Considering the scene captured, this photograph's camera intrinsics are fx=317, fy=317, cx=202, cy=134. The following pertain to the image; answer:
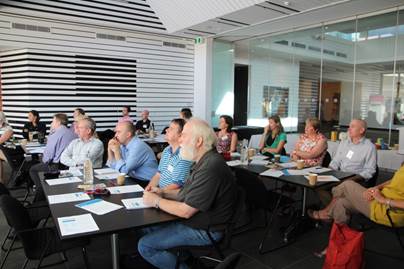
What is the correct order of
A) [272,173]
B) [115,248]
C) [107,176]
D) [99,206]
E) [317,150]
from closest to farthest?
[115,248] < [99,206] < [107,176] < [272,173] < [317,150]

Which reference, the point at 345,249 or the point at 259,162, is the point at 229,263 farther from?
the point at 259,162

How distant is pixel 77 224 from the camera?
1993mm

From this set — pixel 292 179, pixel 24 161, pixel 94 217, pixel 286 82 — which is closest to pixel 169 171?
pixel 94 217

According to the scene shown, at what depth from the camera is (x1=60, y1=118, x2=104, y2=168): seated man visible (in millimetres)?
3920

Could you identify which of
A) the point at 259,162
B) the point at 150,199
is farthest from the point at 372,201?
the point at 150,199

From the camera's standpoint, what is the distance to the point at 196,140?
90.7 inches

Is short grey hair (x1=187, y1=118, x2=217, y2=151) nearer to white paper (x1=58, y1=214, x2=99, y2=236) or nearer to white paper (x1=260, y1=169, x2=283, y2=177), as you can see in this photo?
white paper (x1=58, y1=214, x2=99, y2=236)

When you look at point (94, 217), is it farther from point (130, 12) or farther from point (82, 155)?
point (130, 12)

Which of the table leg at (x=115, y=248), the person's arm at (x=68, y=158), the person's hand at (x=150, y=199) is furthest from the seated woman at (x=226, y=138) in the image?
the table leg at (x=115, y=248)

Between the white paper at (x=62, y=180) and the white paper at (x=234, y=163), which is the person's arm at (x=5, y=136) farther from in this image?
the white paper at (x=234, y=163)

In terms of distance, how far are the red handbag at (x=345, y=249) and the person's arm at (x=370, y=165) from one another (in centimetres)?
133

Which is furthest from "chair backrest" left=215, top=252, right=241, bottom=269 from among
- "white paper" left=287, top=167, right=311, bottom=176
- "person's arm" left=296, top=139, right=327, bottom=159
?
"person's arm" left=296, top=139, right=327, bottom=159

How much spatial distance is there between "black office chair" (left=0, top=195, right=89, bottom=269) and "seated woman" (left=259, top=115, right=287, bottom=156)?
3.65m

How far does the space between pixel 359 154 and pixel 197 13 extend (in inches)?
211
